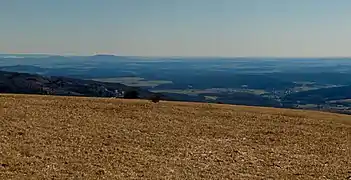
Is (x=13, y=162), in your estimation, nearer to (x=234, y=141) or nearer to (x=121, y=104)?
(x=234, y=141)

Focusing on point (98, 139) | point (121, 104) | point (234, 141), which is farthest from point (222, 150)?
point (121, 104)

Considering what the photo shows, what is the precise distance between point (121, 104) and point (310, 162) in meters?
14.1

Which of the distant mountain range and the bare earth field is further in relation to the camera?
the distant mountain range

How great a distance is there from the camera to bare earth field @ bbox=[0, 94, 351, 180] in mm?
16188

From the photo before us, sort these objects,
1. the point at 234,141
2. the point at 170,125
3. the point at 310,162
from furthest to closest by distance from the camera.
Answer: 1. the point at 170,125
2. the point at 234,141
3. the point at 310,162

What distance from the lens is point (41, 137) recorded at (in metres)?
19.8

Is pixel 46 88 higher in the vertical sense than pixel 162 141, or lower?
lower

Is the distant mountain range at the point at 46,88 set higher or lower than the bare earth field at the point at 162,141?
lower

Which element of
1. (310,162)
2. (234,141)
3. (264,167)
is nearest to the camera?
(264,167)

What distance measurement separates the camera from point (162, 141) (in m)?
20.9

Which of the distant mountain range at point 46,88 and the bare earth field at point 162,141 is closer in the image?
the bare earth field at point 162,141

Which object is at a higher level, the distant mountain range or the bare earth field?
the bare earth field

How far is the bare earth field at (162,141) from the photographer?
1619cm

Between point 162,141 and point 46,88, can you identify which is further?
point 46,88
